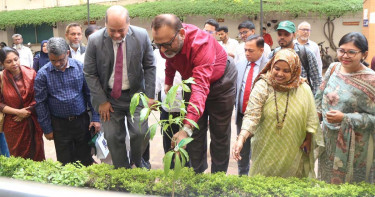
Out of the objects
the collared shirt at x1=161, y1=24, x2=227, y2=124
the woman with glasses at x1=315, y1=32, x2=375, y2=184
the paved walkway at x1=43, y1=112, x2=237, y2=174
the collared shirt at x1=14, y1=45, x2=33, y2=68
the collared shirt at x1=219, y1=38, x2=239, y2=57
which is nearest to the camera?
the collared shirt at x1=161, y1=24, x2=227, y2=124

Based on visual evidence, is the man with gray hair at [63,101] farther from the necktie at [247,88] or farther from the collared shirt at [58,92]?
the necktie at [247,88]

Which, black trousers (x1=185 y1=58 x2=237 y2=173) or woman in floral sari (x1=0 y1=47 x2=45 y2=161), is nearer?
black trousers (x1=185 y1=58 x2=237 y2=173)

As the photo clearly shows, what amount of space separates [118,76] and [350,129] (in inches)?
79.6

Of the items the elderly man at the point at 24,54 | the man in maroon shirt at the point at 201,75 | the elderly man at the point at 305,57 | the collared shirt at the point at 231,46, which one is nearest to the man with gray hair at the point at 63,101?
the man in maroon shirt at the point at 201,75

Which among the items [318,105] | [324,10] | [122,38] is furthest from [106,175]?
[324,10]

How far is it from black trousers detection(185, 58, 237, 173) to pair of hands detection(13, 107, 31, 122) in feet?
6.04

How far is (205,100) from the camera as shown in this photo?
2.98m

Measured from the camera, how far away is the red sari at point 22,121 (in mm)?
4023

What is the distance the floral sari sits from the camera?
2.87 m

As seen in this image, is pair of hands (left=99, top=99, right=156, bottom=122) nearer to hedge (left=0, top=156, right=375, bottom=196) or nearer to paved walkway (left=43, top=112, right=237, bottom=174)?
hedge (left=0, top=156, right=375, bottom=196)

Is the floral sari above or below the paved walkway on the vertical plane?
above

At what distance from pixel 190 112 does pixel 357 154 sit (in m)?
1.47

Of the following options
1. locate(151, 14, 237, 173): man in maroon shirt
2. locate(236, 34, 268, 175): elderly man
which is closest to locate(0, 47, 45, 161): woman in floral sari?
locate(151, 14, 237, 173): man in maroon shirt

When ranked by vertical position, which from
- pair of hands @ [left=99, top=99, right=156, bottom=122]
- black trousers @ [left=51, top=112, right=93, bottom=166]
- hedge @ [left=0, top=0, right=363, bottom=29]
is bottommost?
black trousers @ [left=51, top=112, right=93, bottom=166]
